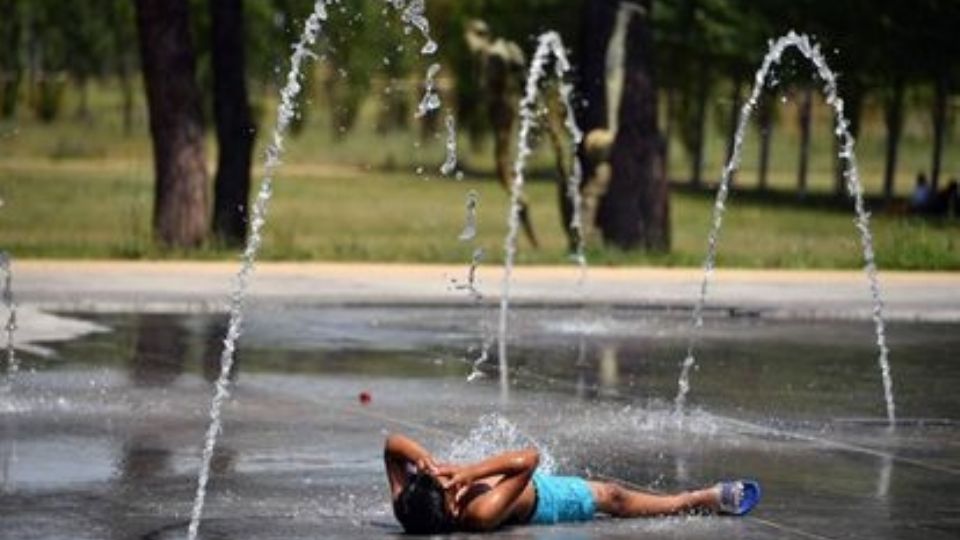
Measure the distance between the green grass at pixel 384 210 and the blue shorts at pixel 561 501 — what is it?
16420 millimetres

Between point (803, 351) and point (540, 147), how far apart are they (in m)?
57.0

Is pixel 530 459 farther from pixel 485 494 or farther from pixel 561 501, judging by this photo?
pixel 561 501

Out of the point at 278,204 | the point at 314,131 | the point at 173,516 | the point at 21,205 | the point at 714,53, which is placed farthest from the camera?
the point at 314,131

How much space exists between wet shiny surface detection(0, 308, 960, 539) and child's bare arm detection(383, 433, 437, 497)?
0.33 m

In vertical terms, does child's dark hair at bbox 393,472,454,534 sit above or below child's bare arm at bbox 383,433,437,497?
below

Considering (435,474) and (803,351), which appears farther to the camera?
(803,351)

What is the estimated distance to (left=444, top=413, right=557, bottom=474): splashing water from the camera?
1359 centimetres

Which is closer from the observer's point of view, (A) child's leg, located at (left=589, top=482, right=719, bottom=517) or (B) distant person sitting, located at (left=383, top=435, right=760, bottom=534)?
(B) distant person sitting, located at (left=383, top=435, right=760, bottom=534)

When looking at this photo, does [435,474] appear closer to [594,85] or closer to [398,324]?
[398,324]

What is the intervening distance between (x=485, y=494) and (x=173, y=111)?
1964cm

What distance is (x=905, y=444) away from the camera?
575 inches

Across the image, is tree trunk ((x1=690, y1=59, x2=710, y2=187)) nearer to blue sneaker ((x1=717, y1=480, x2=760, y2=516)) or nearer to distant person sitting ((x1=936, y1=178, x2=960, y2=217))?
distant person sitting ((x1=936, y1=178, x2=960, y2=217))

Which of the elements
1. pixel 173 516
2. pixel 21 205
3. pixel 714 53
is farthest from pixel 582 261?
pixel 714 53

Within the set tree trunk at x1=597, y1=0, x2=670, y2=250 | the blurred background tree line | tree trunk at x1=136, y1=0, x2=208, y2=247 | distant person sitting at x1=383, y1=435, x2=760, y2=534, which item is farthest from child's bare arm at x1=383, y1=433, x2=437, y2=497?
tree trunk at x1=597, y1=0, x2=670, y2=250
